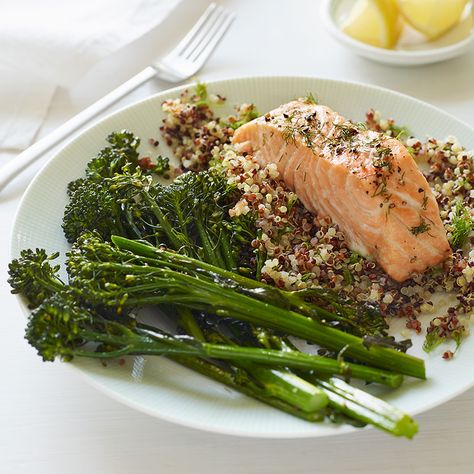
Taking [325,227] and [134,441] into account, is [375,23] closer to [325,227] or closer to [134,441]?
[325,227]

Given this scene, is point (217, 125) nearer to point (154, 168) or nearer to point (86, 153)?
point (154, 168)

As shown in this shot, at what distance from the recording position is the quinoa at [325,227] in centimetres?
226

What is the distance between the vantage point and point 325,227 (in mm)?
2502

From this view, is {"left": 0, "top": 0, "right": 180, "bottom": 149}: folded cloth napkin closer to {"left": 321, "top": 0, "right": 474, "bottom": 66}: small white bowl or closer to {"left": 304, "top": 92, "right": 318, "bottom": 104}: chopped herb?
{"left": 321, "top": 0, "right": 474, "bottom": 66}: small white bowl

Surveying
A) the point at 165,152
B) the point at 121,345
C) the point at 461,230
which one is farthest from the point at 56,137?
the point at 461,230

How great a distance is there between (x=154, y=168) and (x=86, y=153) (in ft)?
0.86

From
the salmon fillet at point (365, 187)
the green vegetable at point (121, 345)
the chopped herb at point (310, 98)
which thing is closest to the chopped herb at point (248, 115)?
the chopped herb at point (310, 98)

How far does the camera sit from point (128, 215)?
2.35 metres

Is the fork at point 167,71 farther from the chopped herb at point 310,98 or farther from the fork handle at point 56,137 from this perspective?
the chopped herb at point 310,98

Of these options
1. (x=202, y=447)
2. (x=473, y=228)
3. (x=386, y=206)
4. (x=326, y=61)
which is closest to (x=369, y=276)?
(x=386, y=206)

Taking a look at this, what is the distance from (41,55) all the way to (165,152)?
1060mm

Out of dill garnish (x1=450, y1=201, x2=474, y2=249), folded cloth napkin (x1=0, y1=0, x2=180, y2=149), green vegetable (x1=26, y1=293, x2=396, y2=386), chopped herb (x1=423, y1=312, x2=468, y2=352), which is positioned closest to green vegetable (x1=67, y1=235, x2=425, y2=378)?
green vegetable (x1=26, y1=293, x2=396, y2=386)

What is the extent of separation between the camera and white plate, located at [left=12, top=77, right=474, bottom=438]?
1830 millimetres

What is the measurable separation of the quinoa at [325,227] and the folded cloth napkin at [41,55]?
83 cm
